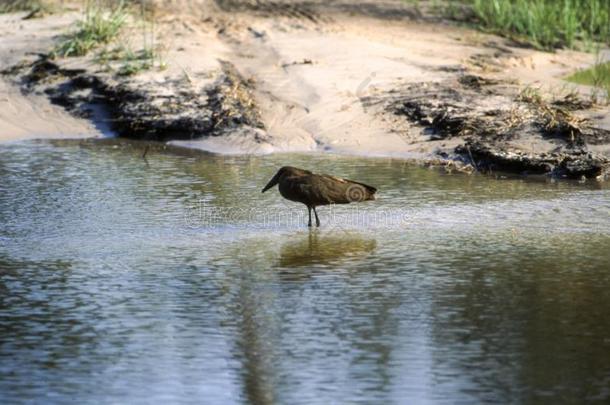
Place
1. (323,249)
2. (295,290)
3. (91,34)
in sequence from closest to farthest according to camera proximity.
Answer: (295,290) → (323,249) → (91,34)

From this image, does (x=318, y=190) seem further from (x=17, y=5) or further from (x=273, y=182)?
(x=17, y=5)

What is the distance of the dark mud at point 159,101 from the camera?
1207 centimetres

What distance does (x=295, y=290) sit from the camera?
694 cm

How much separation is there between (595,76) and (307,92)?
340 centimetres

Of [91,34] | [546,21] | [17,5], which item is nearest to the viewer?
[91,34]

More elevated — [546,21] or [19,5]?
[19,5]

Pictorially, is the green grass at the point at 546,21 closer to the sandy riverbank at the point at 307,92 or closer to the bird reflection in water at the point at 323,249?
the sandy riverbank at the point at 307,92

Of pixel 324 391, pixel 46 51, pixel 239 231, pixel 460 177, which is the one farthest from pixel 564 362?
pixel 46 51

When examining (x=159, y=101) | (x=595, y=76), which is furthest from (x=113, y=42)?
(x=595, y=76)

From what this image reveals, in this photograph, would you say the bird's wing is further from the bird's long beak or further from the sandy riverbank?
the sandy riverbank

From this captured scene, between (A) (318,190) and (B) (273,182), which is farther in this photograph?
(B) (273,182)

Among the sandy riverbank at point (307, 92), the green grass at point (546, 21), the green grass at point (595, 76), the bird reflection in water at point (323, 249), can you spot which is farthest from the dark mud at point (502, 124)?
the green grass at point (546, 21)

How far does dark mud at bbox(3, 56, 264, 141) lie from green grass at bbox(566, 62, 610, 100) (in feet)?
12.0

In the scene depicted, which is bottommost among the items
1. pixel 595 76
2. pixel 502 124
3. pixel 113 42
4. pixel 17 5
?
pixel 502 124
